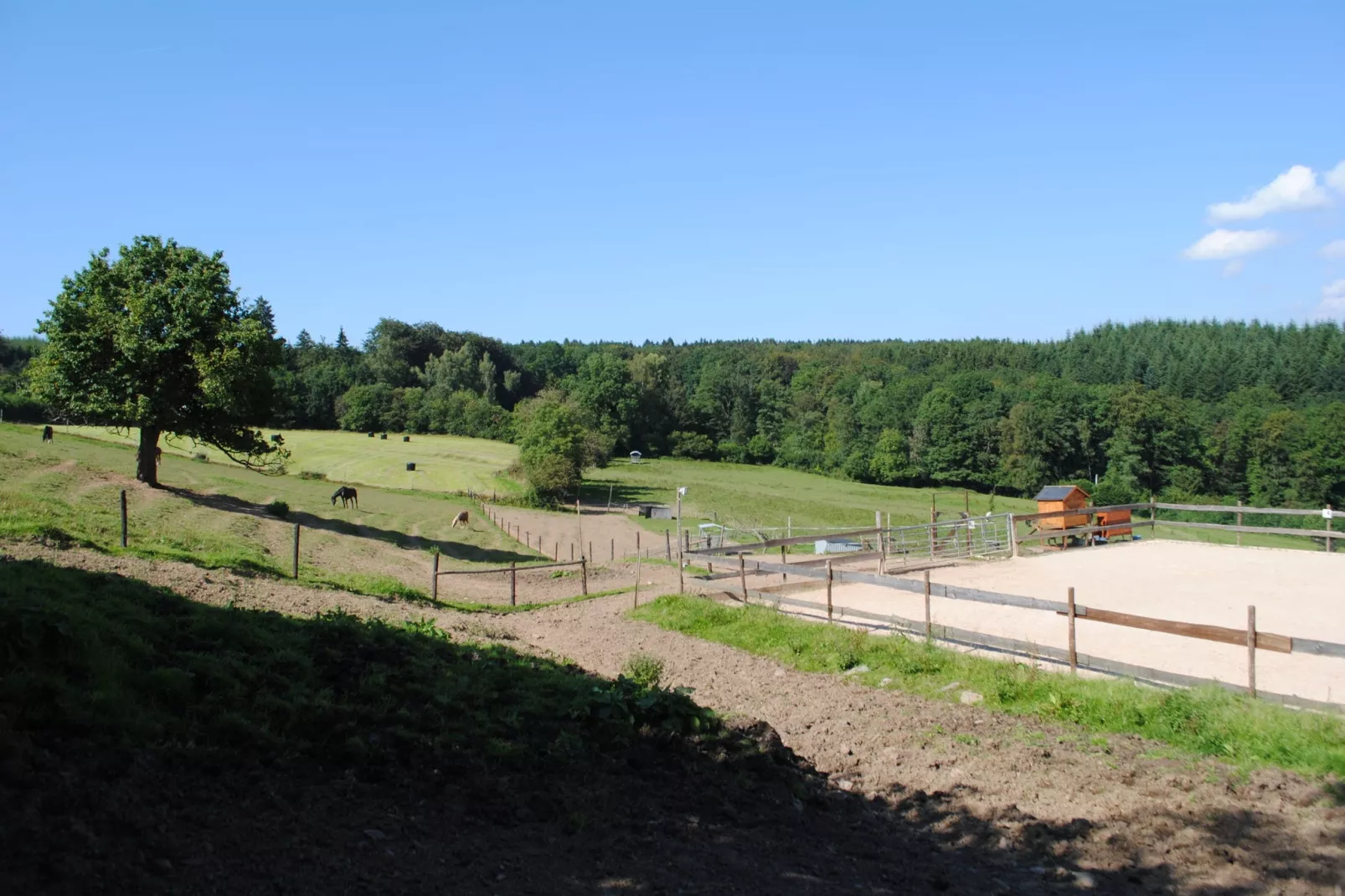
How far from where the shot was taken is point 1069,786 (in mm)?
7621

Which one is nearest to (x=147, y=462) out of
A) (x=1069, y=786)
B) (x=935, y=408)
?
(x=1069, y=786)

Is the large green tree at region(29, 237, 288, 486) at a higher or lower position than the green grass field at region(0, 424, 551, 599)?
higher

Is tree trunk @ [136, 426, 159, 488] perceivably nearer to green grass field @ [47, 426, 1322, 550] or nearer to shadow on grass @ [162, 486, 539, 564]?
shadow on grass @ [162, 486, 539, 564]

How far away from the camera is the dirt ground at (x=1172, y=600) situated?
1208 centimetres

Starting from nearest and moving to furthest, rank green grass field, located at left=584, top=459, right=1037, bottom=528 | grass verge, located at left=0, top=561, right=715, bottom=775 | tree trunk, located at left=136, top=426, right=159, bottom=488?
grass verge, located at left=0, top=561, right=715, bottom=775
tree trunk, located at left=136, top=426, right=159, bottom=488
green grass field, located at left=584, top=459, right=1037, bottom=528

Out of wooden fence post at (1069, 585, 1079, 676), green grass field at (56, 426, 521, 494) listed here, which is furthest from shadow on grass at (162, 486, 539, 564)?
wooden fence post at (1069, 585, 1079, 676)

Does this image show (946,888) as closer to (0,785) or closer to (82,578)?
(0,785)

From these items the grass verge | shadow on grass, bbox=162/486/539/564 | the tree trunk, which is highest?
the tree trunk

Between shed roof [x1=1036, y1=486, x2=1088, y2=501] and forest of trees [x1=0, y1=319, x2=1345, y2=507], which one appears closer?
shed roof [x1=1036, y1=486, x2=1088, y2=501]

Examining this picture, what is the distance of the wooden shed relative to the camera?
2925 cm

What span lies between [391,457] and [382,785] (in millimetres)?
67485

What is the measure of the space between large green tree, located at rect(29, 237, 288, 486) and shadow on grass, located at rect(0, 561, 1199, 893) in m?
21.5

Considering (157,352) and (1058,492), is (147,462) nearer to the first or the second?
(157,352)

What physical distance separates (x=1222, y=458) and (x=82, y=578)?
8913cm
